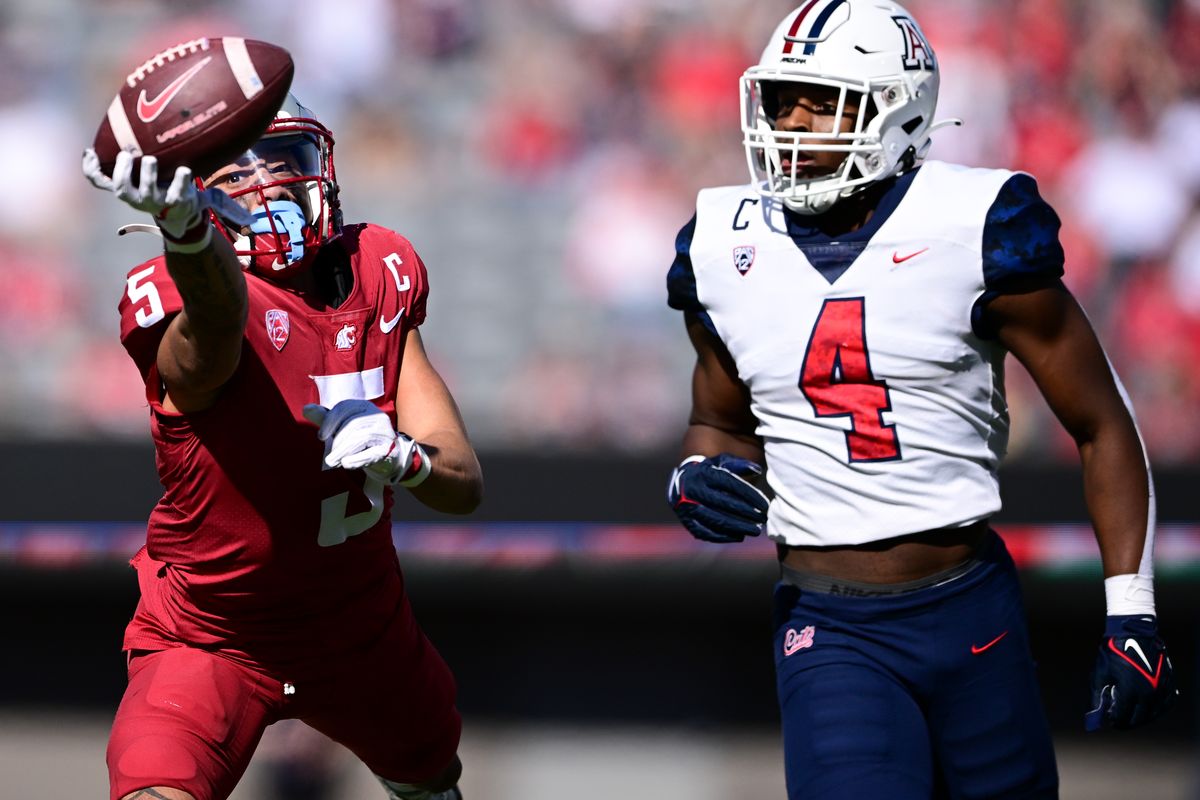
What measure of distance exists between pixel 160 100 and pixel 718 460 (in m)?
1.26

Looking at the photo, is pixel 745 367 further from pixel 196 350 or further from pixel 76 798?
pixel 76 798

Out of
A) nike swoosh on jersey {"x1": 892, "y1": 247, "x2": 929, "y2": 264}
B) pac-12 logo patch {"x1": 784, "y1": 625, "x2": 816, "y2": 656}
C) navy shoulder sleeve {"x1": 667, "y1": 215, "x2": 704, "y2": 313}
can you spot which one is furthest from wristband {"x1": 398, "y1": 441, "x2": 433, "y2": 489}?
nike swoosh on jersey {"x1": 892, "y1": 247, "x2": 929, "y2": 264}

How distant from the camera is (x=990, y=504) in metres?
2.94

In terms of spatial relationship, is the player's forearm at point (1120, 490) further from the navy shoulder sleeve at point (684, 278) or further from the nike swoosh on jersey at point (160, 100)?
the nike swoosh on jersey at point (160, 100)

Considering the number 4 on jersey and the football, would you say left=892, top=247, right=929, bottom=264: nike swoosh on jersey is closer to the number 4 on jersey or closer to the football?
the number 4 on jersey

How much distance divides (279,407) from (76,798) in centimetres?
256

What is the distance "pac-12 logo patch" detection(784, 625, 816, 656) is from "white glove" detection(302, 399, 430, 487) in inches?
32.3

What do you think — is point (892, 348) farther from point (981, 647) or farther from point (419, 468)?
point (419, 468)

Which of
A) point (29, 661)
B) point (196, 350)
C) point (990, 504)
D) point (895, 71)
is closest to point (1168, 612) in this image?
point (990, 504)

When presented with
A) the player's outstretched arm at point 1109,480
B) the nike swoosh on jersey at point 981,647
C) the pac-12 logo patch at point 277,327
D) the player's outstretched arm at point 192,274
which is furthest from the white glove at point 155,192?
the nike swoosh on jersey at point 981,647

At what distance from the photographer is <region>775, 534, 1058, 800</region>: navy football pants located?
282 centimetres

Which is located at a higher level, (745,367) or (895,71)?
(895,71)

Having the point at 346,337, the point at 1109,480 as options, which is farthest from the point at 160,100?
the point at 1109,480

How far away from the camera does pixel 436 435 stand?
297cm
